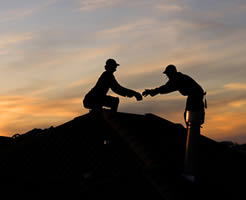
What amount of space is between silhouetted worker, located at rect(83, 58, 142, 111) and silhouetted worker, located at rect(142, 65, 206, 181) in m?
0.69

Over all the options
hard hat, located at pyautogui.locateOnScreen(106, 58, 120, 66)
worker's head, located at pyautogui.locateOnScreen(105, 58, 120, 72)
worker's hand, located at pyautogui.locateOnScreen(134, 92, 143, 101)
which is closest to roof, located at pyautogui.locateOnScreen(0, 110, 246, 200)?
worker's hand, located at pyautogui.locateOnScreen(134, 92, 143, 101)

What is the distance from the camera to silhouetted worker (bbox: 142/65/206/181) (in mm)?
12781

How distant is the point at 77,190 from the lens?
12.1 meters

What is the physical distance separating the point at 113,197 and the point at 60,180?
4.80 ft

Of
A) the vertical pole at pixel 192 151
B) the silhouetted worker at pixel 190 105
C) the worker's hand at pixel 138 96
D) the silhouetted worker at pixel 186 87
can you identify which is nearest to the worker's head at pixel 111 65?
the worker's hand at pixel 138 96

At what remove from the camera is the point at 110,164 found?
41.5 ft

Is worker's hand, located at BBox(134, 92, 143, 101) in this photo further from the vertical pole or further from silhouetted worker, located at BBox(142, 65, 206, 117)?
the vertical pole

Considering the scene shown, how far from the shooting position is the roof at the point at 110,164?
12.0m

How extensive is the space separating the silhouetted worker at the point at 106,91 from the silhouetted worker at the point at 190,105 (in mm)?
686

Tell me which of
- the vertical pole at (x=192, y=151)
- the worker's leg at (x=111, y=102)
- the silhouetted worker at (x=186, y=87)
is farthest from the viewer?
the worker's leg at (x=111, y=102)

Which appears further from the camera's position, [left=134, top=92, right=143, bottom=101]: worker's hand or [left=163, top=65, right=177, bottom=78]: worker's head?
[left=134, top=92, right=143, bottom=101]: worker's hand

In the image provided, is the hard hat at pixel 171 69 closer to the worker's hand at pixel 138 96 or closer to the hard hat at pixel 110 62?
the worker's hand at pixel 138 96

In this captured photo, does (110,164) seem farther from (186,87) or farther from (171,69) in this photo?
(171,69)

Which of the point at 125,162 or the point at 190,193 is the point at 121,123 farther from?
the point at 190,193
